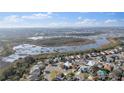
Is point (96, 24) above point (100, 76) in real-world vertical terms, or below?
above

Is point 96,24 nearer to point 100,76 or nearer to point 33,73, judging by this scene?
point 100,76
